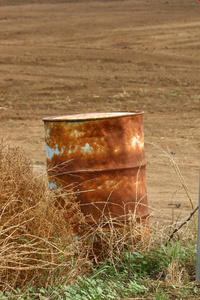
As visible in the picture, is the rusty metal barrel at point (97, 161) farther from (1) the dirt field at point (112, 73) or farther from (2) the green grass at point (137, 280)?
(1) the dirt field at point (112, 73)

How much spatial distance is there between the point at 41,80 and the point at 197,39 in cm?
720

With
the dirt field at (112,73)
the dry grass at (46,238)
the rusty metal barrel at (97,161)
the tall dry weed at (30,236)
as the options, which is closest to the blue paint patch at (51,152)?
the rusty metal barrel at (97,161)

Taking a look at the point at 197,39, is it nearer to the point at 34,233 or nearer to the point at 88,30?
the point at 88,30

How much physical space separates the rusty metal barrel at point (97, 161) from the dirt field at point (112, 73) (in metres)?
1.47

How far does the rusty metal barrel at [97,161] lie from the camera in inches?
148

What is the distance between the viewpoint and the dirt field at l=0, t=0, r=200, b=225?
8.77 meters

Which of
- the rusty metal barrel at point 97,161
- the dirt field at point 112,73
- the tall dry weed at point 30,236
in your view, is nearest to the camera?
the tall dry weed at point 30,236

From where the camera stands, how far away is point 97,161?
149 inches

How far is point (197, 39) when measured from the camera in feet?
63.7

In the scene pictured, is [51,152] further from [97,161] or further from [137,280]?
[137,280]

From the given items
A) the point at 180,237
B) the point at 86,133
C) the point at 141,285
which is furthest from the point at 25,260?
the point at 180,237

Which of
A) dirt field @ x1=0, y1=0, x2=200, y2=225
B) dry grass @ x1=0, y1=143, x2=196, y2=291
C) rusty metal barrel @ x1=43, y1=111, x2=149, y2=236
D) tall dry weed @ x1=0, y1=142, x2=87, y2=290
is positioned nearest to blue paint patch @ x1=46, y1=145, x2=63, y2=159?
rusty metal barrel @ x1=43, y1=111, x2=149, y2=236

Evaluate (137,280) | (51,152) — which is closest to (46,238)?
(137,280)

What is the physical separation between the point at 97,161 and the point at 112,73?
39.9 ft
